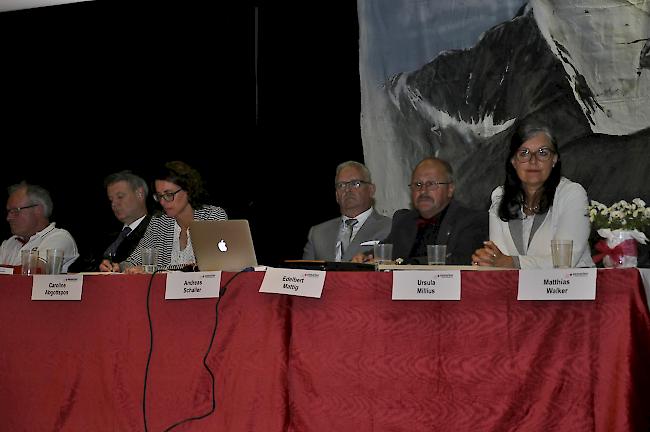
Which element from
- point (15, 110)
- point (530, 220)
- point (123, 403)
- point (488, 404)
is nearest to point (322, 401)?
point (488, 404)

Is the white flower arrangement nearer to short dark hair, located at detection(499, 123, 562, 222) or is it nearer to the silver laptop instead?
short dark hair, located at detection(499, 123, 562, 222)

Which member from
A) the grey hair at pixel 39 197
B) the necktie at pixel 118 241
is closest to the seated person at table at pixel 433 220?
the necktie at pixel 118 241

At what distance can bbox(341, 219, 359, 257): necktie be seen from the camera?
3893 millimetres

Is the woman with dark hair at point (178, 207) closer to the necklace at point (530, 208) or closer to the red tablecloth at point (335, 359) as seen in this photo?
the red tablecloth at point (335, 359)

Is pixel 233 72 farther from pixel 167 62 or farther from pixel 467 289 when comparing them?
pixel 467 289

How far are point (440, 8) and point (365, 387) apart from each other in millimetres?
2685

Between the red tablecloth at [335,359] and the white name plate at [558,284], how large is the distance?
3 centimetres

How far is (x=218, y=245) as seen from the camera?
2553mm

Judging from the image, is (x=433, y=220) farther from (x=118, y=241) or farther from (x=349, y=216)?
(x=118, y=241)

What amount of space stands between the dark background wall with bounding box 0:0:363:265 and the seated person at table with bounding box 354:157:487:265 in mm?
904

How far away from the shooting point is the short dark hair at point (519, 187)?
286cm

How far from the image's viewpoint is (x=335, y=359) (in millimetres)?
2121

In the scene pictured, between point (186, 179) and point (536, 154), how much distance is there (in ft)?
5.72

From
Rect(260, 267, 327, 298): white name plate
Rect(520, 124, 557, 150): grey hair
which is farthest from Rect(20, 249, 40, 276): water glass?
Rect(520, 124, 557, 150): grey hair
